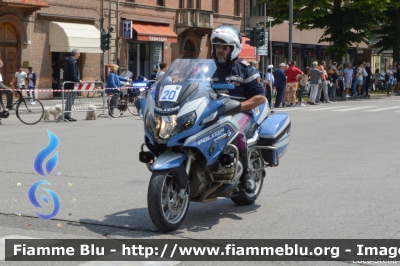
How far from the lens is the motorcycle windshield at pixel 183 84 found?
6594 mm

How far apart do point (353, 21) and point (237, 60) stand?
37.1m

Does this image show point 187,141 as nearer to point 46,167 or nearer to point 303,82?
point 46,167

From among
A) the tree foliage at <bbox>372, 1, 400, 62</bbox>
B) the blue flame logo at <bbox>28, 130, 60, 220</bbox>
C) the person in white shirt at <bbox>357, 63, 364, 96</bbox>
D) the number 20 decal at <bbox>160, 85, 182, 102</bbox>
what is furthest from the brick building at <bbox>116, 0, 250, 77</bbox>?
the number 20 decal at <bbox>160, 85, 182, 102</bbox>

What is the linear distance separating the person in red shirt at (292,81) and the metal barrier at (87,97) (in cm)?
932

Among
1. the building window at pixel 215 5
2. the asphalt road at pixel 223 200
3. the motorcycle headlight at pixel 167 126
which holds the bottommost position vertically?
the asphalt road at pixel 223 200

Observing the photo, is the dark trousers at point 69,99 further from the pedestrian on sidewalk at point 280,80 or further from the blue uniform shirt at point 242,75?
the blue uniform shirt at point 242,75

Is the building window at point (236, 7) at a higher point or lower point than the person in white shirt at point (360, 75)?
higher

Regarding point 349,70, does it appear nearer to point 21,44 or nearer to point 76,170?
point 21,44

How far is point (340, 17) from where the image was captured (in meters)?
43.8

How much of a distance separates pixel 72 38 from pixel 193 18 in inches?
434

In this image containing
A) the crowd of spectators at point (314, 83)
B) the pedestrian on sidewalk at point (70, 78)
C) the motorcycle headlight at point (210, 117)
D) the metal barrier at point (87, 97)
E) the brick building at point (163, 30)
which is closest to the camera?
A: the motorcycle headlight at point (210, 117)

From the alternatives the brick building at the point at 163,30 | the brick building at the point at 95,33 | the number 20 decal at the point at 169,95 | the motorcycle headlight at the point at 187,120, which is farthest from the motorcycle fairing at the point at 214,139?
the brick building at the point at 163,30

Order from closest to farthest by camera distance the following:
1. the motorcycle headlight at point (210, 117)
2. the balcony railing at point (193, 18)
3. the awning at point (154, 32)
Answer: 1. the motorcycle headlight at point (210, 117)
2. the awning at point (154, 32)
3. the balcony railing at point (193, 18)

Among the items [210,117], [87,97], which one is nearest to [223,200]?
[210,117]
